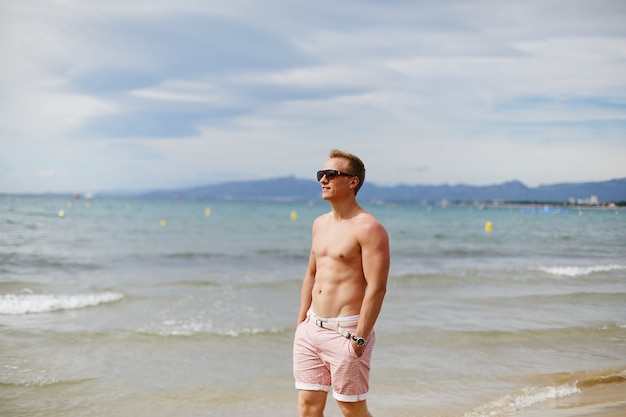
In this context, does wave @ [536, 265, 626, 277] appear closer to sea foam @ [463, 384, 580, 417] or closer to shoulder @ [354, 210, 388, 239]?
sea foam @ [463, 384, 580, 417]

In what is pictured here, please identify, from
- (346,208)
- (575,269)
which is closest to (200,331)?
(346,208)

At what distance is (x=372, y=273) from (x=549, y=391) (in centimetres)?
445

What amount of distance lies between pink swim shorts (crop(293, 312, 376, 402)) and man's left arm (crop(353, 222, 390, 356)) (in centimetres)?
10

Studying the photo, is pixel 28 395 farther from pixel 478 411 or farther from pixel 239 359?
pixel 478 411

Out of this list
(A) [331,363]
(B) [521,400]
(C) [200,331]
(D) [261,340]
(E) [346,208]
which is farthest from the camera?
(C) [200,331]

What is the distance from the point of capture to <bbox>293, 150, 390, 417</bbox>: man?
4055 millimetres

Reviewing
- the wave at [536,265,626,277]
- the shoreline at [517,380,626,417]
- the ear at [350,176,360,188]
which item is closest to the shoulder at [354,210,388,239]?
the ear at [350,176,360,188]

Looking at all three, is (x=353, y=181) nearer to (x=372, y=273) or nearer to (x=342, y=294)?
(x=372, y=273)

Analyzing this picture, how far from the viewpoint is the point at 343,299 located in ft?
13.8

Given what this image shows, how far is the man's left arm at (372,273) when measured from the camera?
4008 mm

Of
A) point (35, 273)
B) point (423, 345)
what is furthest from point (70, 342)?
point (35, 273)

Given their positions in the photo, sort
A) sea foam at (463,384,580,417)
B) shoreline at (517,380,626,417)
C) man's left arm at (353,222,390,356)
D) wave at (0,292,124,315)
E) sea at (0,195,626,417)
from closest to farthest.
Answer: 1. man's left arm at (353,222,390,356)
2. shoreline at (517,380,626,417)
3. sea foam at (463,384,580,417)
4. sea at (0,195,626,417)
5. wave at (0,292,124,315)

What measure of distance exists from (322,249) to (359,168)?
0.61 meters

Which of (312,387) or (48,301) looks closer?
(312,387)
